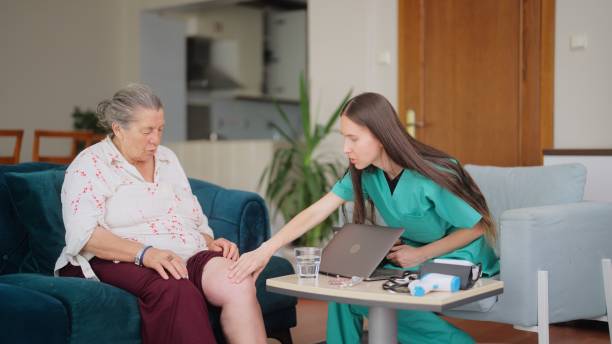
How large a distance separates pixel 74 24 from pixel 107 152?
4761mm

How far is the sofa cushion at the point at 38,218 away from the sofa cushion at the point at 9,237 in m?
0.02

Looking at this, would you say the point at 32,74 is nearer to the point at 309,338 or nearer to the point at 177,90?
the point at 177,90

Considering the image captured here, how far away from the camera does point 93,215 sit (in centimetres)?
229

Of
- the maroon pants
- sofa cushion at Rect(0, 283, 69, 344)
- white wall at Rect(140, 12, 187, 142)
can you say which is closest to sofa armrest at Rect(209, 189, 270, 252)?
the maroon pants

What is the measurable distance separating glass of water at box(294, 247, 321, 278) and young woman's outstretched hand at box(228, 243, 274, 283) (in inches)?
6.1

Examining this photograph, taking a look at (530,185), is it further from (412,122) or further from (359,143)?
(412,122)

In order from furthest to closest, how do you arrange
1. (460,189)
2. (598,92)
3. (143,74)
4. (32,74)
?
1. (143,74)
2. (32,74)
3. (598,92)
4. (460,189)

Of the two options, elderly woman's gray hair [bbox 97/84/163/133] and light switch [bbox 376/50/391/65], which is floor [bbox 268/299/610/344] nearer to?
elderly woman's gray hair [bbox 97/84/163/133]

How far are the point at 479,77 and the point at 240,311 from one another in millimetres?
2831

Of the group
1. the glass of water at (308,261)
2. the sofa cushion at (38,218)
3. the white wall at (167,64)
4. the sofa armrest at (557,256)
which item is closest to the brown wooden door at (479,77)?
the sofa armrest at (557,256)

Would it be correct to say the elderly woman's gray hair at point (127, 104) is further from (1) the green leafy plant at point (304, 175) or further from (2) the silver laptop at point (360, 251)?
(1) the green leafy plant at point (304, 175)

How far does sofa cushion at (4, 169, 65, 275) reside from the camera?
254 centimetres

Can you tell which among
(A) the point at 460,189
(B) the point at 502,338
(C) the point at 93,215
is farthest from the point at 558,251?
(C) the point at 93,215

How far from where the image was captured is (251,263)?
2117mm
